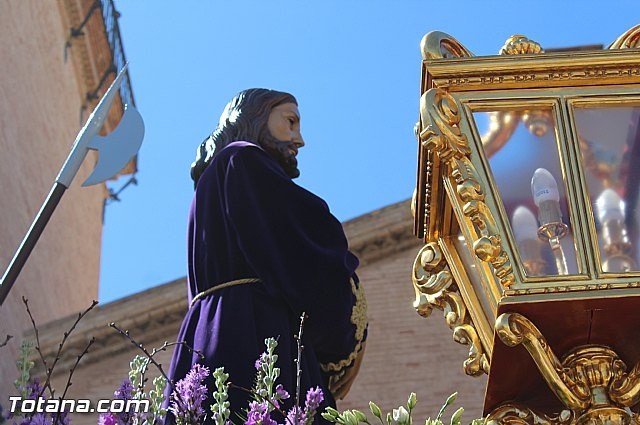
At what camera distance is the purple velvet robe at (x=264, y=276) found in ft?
12.9

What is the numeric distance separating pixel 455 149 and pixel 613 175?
310 mm

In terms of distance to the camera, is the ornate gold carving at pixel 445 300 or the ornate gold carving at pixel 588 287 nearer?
the ornate gold carving at pixel 588 287

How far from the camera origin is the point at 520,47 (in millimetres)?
3168

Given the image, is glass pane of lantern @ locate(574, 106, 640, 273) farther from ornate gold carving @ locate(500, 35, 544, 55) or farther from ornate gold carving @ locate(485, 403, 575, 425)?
ornate gold carving @ locate(485, 403, 575, 425)

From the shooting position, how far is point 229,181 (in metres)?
4.29

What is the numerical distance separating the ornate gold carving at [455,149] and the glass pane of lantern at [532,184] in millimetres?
48

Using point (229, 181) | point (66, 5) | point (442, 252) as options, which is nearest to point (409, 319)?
point (66, 5)

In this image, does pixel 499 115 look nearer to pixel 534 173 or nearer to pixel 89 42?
pixel 534 173

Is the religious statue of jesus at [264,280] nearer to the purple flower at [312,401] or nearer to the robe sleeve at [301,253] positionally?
the robe sleeve at [301,253]

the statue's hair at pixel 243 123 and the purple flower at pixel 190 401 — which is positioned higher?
the statue's hair at pixel 243 123

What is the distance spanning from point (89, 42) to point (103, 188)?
9.35 feet

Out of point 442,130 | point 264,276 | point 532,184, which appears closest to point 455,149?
point 442,130

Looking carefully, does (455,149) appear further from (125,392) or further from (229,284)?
(229,284)

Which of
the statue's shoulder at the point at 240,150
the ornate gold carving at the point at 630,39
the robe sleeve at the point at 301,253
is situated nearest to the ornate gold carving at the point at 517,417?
the ornate gold carving at the point at 630,39
